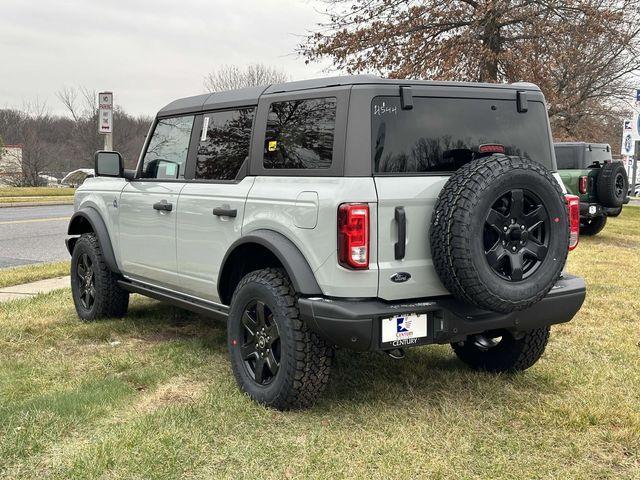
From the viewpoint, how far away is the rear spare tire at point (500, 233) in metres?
3.31

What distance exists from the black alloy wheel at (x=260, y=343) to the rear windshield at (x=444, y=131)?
1104 mm

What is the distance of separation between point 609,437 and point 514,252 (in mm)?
1080

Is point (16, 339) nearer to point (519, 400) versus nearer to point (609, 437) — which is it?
point (519, 400)

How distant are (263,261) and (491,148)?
5.03 feet

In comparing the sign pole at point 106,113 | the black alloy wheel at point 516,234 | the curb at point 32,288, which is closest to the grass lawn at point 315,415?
the black alloy wheel at point 516,234

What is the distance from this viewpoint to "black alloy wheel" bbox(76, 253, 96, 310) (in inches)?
231

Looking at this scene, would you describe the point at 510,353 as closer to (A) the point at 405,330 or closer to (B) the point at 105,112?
(A) the point at 405,330

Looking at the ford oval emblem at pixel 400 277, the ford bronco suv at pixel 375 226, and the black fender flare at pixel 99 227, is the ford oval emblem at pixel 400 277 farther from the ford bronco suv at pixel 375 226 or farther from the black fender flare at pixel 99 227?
the black fender flare at pixel 99 227

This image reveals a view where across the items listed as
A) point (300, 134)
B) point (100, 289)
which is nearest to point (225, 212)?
point (300, 134)

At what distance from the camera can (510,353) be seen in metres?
4.46

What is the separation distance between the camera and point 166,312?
20.7ft

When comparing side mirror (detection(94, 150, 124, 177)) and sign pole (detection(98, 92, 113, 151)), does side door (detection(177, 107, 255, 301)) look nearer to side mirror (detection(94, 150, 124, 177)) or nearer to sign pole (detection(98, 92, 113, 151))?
side mirror (detection(94, 150, 124, 177))

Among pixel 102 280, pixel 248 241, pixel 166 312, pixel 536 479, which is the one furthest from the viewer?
pixel 166 312

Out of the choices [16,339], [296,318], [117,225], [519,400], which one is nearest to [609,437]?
[519,400]
